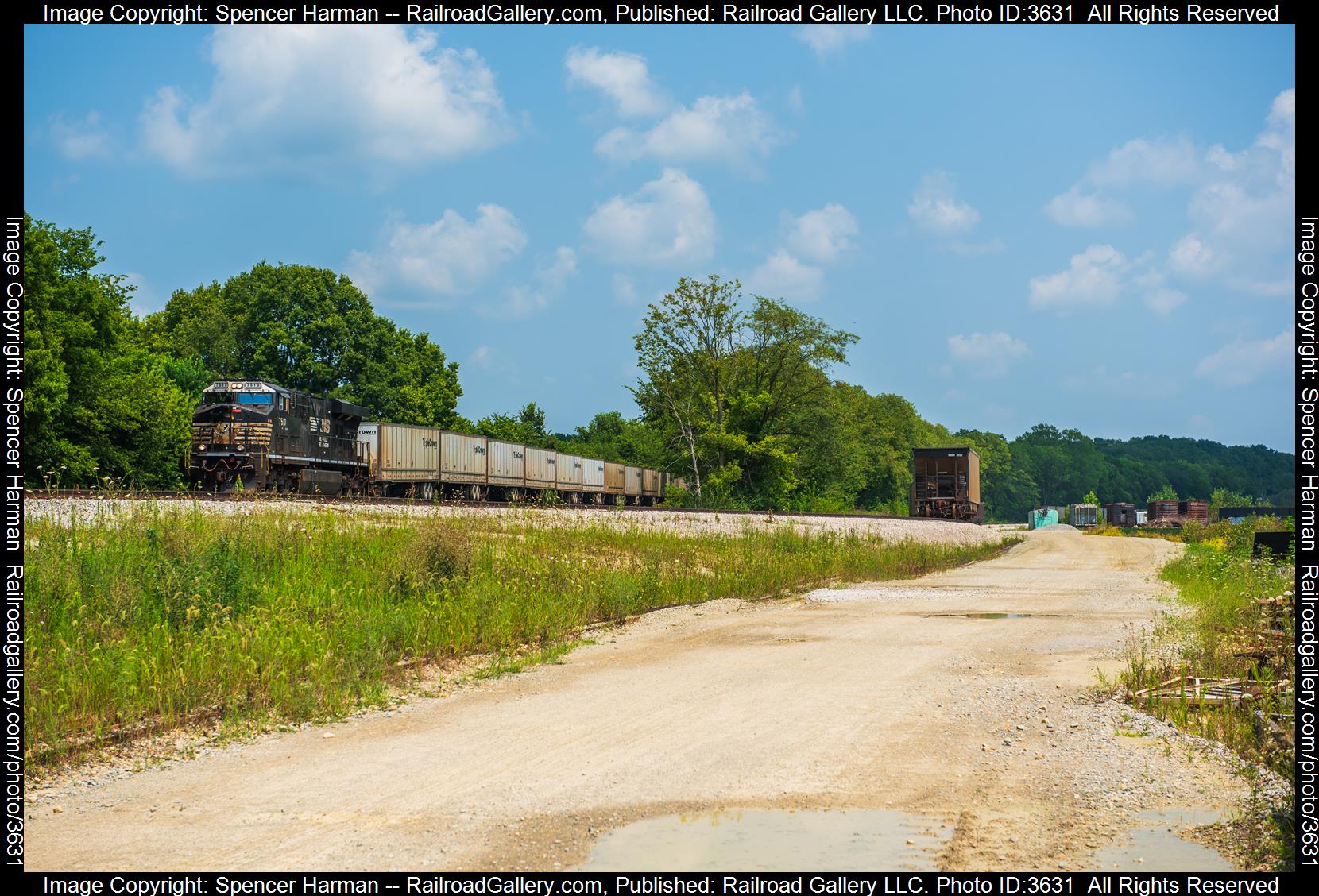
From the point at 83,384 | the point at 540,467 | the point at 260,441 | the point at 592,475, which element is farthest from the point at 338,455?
the point at 592,475

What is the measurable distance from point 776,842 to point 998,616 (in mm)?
12913

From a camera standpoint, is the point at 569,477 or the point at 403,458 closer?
the point at 403,458

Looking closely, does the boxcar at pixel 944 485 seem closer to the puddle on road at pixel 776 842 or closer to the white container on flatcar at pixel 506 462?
the white container on flatcar at pixel 506 462

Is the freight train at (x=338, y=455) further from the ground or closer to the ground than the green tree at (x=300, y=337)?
closer to the ground

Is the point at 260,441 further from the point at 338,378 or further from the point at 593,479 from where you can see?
the point at 338,378

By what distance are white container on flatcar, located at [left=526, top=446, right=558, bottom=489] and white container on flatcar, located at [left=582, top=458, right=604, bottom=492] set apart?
3.01m

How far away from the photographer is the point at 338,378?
74.2m

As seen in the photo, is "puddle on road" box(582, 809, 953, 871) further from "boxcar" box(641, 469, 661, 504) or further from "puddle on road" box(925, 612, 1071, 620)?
"boxcar" box(641, 469, 661, 504)

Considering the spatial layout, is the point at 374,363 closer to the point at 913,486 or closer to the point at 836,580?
the point at 913,486

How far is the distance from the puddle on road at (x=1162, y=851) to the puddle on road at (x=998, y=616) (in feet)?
35.0

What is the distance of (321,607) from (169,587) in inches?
67.0

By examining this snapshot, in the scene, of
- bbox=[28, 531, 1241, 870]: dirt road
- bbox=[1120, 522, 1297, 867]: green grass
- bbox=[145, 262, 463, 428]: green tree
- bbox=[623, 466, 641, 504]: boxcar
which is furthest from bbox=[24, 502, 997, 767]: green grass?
bbox=[145, 262, 463, 428]: green tree

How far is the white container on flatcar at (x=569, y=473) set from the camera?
51.7 m

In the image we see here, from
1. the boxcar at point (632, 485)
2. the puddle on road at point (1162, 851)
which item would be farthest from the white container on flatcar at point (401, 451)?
the puddle on road at point (1162, 851)
